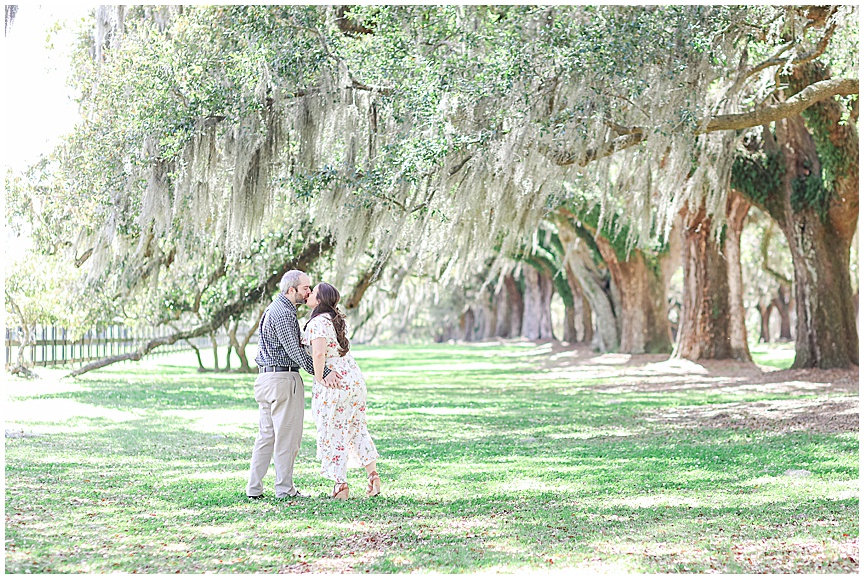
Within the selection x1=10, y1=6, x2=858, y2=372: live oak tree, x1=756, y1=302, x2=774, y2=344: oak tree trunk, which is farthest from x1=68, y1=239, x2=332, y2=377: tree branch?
x1=756, y1=302, x2=774, y2=344: oak tree trunk

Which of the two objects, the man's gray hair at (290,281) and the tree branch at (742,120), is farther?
the tree branch at (742,120)

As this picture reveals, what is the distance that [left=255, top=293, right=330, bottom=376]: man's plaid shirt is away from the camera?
5.62 metres

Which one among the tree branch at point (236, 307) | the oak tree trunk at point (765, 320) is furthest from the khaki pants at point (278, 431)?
the oak tree trunk at point (765, 320)

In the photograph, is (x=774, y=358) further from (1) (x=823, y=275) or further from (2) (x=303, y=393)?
(2) (x=303, y=393)

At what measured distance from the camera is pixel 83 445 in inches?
329

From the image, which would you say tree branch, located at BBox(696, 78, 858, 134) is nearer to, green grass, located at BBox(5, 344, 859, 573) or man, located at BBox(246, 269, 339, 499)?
green grass, located at BBox(5, 344, 859, 573)

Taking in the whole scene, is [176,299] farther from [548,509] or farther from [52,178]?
[548,509]

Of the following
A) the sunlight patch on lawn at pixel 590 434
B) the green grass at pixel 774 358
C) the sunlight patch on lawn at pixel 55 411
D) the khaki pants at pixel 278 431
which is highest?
the khaki pants at pixel 278 431

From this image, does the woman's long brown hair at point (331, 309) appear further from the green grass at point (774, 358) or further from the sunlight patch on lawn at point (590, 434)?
the green grass at point (774, 358)

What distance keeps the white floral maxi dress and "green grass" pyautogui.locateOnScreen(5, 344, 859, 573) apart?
257 mm

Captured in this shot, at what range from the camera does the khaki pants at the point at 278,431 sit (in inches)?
221

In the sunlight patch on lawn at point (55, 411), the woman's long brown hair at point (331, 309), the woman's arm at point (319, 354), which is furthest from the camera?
the sunlight patch on lawn at point (55, 411)

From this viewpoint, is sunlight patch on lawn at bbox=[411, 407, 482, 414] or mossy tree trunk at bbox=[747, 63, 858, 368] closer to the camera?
sunlight patch on lawn at bbox=[411, 407, 482, 414]

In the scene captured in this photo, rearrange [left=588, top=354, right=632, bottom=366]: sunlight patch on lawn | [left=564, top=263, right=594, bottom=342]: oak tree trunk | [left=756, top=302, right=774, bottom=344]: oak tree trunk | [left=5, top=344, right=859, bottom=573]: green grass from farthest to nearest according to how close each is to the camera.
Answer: [left=756, top=302, right=774, bottom=344]: oak tree trunk → [left=564, top=263, right=594, bottom=342]: oak tree trunk → [left=588, top=354, right=632, bottom=366]: sunlight patch on lawn → [left=5, top=344, right=859, bottom=573]: green grass
